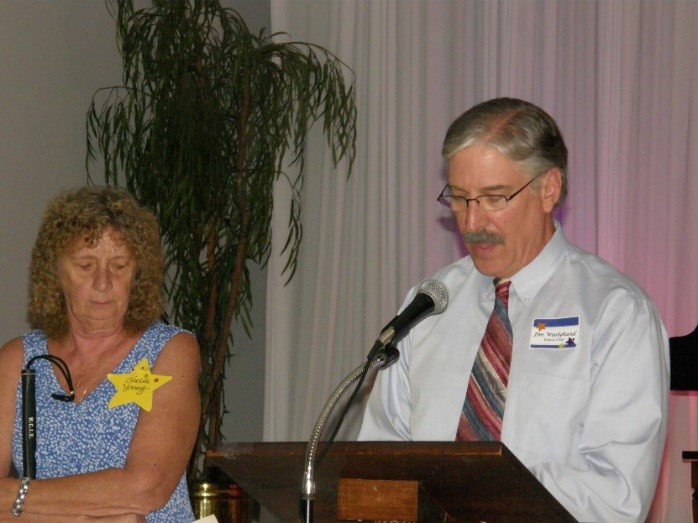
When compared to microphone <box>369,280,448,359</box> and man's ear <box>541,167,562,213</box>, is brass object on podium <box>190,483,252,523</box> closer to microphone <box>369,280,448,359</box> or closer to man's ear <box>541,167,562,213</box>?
man's ear <box>541,167,562,213</box>

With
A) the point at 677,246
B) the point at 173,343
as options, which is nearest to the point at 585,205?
the point at 677,246

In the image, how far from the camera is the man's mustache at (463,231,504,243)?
253 centimetres

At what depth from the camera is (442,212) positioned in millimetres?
4953

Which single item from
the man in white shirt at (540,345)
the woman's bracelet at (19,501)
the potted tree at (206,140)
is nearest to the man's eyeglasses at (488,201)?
the man in white shirt at (540,345)

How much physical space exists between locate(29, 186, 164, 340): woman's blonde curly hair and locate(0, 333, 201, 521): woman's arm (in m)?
0.19

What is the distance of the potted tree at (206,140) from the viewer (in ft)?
14.8

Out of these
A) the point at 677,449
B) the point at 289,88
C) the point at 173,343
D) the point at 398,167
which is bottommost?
the point at 677,449

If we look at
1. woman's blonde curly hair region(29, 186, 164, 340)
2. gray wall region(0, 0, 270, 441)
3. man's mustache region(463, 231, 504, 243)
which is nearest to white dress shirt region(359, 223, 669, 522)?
man's mustache region(463, 231, 504, 243)

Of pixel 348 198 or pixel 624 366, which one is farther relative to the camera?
pixel 348 198

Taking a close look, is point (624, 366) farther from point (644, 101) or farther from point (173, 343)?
point (644, 101)

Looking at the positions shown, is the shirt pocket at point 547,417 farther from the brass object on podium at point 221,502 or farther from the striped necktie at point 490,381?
the brass object on podium at point 221,502

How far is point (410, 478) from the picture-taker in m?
1.81

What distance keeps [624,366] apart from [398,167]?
281cm

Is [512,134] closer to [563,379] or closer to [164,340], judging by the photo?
[563,379]
